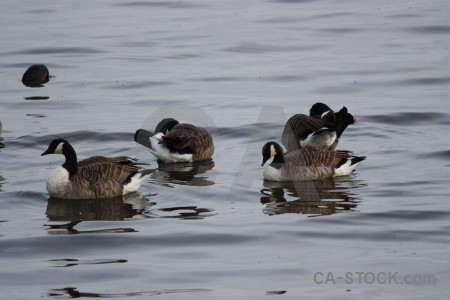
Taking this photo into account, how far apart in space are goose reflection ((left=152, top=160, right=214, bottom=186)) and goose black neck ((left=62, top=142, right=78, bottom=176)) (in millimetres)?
1449

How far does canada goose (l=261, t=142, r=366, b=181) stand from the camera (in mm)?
13586

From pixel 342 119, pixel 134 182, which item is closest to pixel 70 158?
pixel 134 182

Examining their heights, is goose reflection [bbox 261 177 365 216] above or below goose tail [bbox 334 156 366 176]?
below

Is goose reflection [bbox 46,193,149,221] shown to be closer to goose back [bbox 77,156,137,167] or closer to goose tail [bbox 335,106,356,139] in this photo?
goose back [bbox 77,156,137,167]

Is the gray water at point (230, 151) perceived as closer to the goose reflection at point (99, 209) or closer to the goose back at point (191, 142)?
the goose reflection at point (99, 209)

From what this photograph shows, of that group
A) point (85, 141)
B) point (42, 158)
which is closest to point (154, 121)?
point (85, 141)

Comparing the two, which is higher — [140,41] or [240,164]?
[140,41]

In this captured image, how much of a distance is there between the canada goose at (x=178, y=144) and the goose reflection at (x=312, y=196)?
167 cm

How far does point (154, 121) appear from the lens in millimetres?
17125

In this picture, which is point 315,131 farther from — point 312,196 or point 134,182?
point 134,182

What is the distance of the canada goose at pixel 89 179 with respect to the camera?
1245cm

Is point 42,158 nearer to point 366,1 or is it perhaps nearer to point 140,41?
point 140,41

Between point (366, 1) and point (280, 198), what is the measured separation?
69.7ft

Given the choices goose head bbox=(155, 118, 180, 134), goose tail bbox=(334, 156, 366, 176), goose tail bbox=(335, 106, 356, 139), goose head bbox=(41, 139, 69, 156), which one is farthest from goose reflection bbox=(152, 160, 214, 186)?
goose tail bbox=(335, 106, 356, 139)
